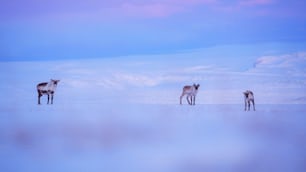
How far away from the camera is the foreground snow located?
496 centimetres

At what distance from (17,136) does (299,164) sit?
10.2ft

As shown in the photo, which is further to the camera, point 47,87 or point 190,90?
point 190,90

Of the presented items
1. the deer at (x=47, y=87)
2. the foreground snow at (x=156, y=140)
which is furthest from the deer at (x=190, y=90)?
the deer at (x=47, y=87)

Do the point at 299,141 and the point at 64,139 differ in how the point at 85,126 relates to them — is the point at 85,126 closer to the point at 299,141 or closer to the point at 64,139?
the point at 64,139

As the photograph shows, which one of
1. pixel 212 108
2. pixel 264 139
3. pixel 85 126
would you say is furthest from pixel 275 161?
pixel 85 126

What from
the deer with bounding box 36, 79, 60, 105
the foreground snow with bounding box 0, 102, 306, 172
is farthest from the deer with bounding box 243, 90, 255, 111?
the deer with bounding box 36, 79, 60, 105

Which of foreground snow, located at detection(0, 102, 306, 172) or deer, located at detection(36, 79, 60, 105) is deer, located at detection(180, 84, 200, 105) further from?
deer, located at detection(36, 79, 60, 105)

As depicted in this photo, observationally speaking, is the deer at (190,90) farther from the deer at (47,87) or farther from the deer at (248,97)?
the deer at (47,87)

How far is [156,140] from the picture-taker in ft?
18.0

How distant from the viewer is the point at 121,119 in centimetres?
616

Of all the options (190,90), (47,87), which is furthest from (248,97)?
(47,87)

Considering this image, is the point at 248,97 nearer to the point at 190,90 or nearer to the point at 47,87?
the point at 190,90

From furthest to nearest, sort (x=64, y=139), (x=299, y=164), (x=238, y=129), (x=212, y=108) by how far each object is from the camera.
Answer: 1. (x=212, y=108)
2. (x=238, y=129)
3. (x=64, y=139)
4. (x=299, y=164)

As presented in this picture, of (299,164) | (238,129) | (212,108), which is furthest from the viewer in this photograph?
(212,108)
